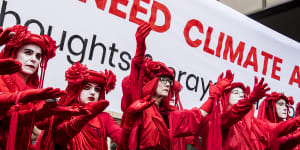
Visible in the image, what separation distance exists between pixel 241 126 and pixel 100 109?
156cm

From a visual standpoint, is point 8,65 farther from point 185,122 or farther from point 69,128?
point 185,122

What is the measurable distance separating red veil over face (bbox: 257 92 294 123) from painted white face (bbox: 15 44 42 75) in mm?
2227

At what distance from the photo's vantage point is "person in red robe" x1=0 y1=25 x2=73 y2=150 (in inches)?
89.2

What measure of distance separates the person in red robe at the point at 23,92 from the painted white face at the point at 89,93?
300mm

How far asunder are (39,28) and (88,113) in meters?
1.05

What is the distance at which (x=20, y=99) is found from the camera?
229cm

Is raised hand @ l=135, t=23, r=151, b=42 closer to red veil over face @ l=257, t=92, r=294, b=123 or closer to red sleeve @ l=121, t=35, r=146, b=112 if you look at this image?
red sleeve @ l=121, t=35, r=146, b=112

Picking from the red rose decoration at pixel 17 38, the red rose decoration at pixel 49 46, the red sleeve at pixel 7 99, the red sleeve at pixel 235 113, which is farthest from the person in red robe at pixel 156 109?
the red sleeve at pixel 7 99

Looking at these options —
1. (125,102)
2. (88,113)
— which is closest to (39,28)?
(125,102)

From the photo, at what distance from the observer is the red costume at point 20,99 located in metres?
2.28

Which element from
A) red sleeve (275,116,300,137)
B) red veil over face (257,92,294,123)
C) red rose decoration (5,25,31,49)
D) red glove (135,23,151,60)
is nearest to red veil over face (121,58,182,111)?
red glove (135,23,151,60)

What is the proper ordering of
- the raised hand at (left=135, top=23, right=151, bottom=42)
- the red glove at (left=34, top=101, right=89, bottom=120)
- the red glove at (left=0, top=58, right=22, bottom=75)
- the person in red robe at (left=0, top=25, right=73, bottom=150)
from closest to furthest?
the red glove at (left=0, top=58, right=22, bottom=75)
the person in red robe at (left=0, top=25, right=73, bottom=150)
the red glove at (left=34, top=101, right=89, bottom=120)
the raised hand at (left=135, top=23, right=151, bottom=42)

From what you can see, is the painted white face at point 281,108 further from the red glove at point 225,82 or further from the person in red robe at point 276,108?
the red glove at point 225,82

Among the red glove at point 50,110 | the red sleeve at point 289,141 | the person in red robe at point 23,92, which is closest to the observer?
the person in red robe at point 23,92
